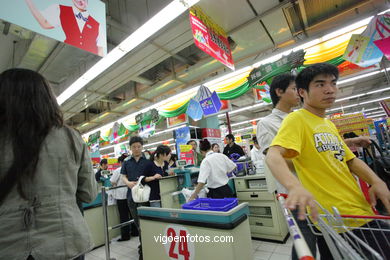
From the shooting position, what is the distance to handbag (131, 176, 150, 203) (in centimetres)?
276

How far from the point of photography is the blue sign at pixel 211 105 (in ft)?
17.4

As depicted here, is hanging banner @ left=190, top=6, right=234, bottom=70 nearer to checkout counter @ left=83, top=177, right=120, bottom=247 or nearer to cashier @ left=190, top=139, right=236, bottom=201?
cashier @ left=190, top=139, right=236, bottom=201

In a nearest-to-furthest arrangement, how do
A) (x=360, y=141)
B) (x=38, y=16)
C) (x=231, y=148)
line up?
(x=360, y=141), (x=38, y=16), (x=231, y=148)

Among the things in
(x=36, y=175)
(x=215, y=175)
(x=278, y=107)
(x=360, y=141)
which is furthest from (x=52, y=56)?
(x=360, y=141)

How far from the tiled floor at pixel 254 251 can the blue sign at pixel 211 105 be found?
10.4ft

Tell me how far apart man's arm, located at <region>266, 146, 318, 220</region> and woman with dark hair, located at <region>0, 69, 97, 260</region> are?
0.93m

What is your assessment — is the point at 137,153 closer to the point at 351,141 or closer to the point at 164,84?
the point at 351,141

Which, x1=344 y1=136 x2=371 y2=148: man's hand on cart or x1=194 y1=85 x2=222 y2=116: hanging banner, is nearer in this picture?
x1=344 y1=136 x2=371 y2=148: man's hand on cart

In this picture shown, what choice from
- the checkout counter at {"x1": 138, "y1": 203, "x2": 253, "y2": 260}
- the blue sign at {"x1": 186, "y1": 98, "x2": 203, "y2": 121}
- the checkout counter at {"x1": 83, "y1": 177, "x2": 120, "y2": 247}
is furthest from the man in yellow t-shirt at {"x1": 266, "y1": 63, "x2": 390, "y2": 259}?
the blue sign at {"x1": 186, "y1": 98, "x2": 203, "y2": 121}

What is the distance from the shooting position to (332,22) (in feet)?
14.8

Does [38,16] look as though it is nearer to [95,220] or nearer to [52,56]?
[52,56]

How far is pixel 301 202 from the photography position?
653 millimetres

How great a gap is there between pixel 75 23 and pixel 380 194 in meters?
3.27

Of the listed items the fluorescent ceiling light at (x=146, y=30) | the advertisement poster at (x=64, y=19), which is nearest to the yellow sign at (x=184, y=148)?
the fluorescent ceiling light at (x=146, y=30)
